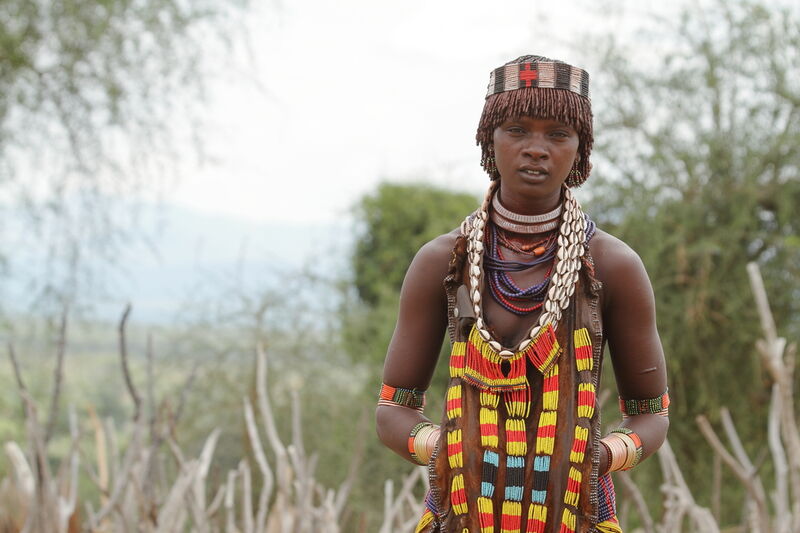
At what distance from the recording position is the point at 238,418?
14.7 feet

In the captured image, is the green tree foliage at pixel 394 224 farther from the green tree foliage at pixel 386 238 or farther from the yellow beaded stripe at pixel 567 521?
the yellow beaded stripe at pixel 567 521

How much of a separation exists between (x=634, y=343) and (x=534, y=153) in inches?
14.9

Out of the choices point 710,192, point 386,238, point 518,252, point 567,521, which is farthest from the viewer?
point 386,238

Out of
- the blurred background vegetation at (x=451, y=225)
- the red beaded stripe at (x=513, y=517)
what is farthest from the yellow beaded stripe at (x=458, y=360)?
the blurred background vegetation at (x=451, y=225)

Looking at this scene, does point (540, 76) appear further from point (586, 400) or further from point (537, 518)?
point (537, 518)

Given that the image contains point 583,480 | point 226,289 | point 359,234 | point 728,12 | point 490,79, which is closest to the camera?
point 583,480

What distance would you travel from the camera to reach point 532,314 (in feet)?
4.99

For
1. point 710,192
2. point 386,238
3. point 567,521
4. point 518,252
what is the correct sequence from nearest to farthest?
point 567,521 < point 518,252 < point 710,192 < point 386,238

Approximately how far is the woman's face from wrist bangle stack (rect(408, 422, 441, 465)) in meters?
0.43

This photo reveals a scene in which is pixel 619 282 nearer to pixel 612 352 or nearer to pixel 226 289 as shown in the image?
pixel 612 352

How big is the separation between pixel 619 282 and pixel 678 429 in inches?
112

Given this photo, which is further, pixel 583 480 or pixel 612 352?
pixel 612 352

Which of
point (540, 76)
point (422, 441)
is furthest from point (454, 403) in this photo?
point (540, 76)

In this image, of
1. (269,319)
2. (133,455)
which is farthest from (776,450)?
(269,319)
